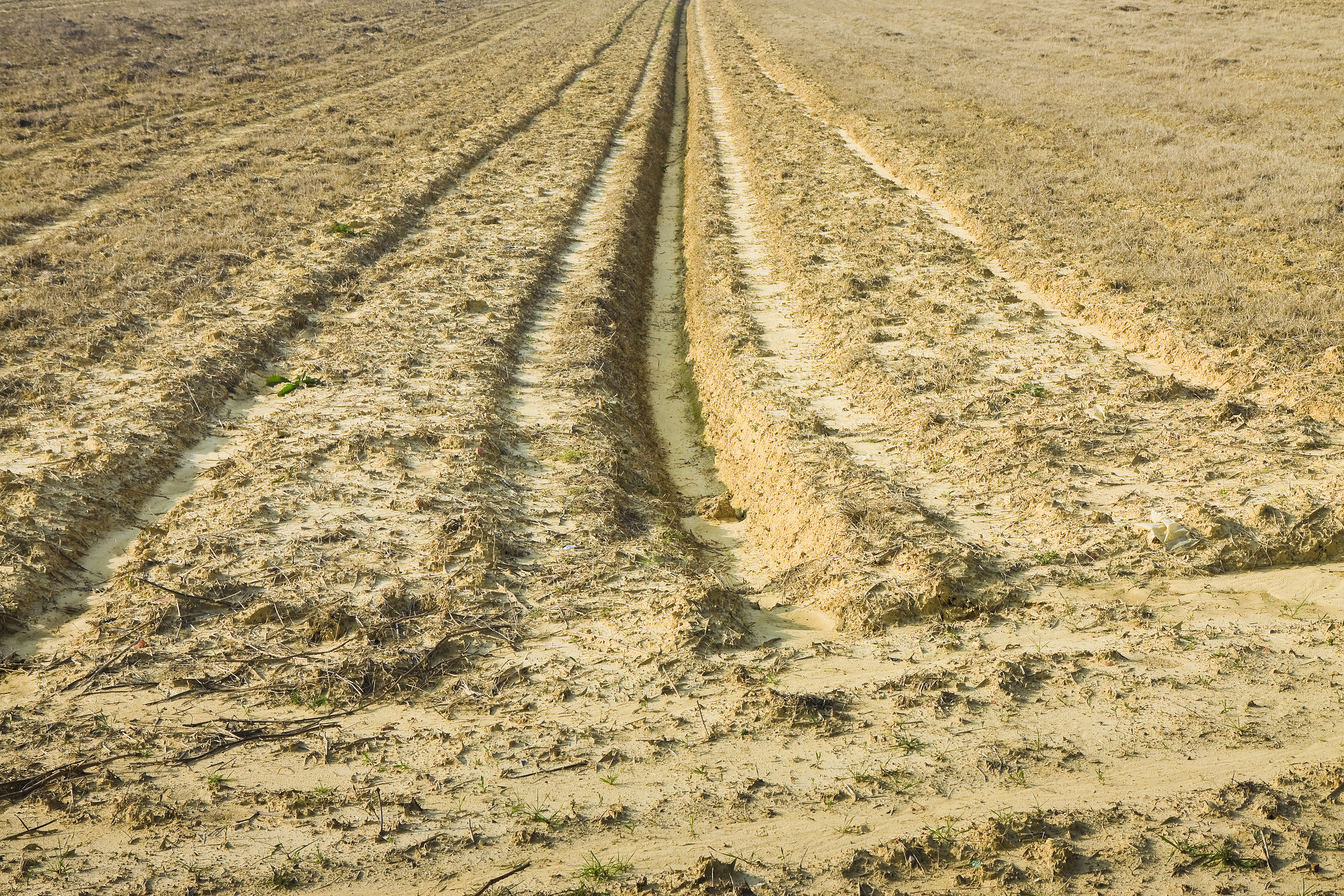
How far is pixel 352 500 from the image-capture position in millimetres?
7324

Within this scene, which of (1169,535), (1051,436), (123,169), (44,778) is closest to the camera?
(44,778)

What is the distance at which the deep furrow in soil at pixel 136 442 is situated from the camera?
638 cm

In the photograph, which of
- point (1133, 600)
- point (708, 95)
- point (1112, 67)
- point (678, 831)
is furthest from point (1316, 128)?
point (678, 831)

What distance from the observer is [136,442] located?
25.5ft

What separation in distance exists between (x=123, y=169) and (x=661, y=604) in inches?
616

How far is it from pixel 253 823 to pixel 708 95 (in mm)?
24791

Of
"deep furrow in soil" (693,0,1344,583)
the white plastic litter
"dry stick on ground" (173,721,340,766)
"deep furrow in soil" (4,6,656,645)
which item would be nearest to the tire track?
"deep furrow in soil" (4,6,656,645)

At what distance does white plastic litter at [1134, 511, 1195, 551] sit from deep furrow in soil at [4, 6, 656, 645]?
755cm

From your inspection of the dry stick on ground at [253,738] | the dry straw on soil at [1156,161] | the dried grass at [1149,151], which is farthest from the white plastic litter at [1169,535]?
the dry stick on ground at [253,738]

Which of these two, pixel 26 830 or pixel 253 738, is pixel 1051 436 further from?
pixel 26 830

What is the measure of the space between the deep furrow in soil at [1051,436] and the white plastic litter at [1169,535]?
0.01m

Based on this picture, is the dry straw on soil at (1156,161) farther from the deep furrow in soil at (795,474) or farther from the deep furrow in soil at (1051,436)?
the deep furrow in soil at (795,474)

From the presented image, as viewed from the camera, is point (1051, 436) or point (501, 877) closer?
point (501, 877)

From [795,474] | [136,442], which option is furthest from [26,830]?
[795,474]
